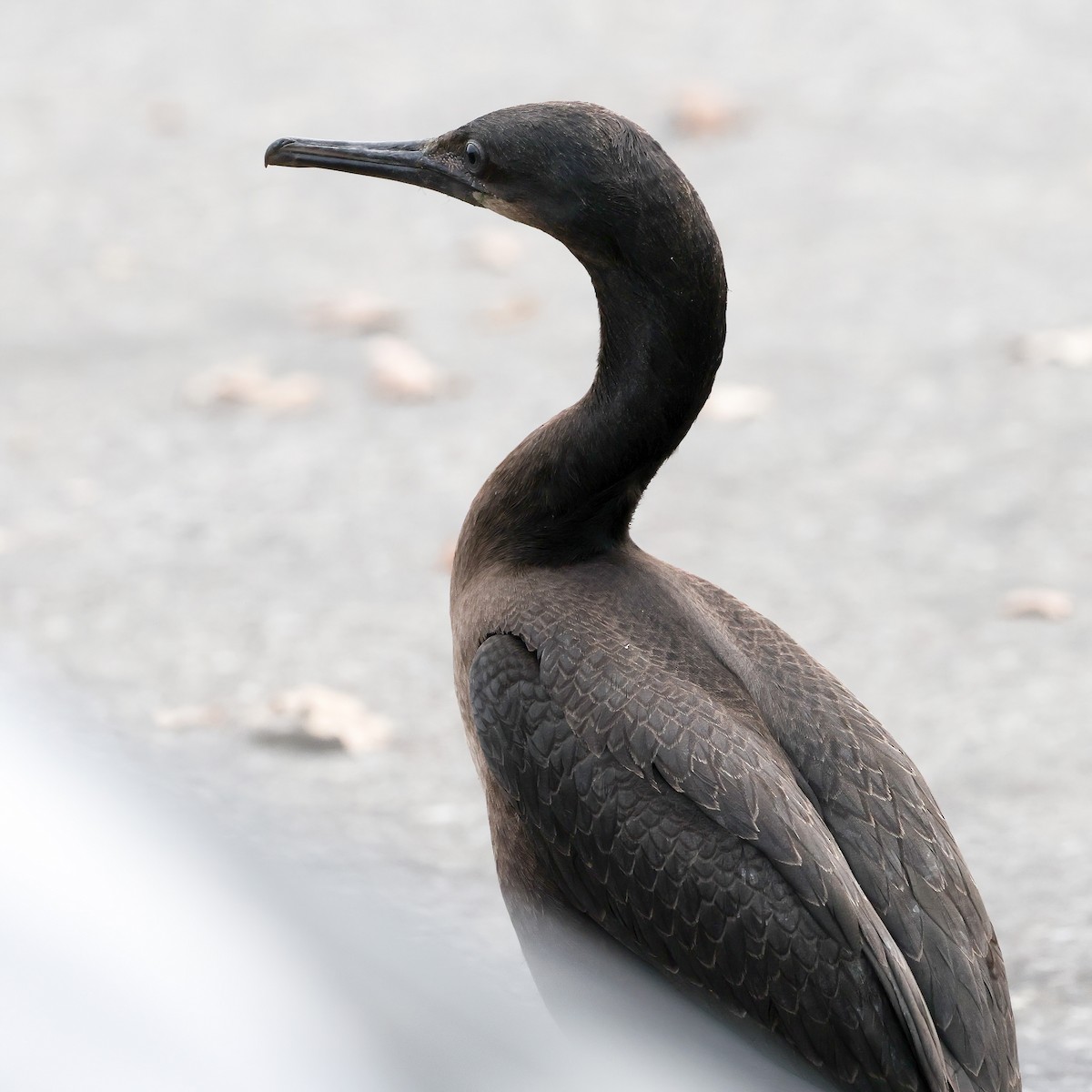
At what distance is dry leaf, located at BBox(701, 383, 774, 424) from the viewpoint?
6082mm

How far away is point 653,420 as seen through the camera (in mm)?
3029

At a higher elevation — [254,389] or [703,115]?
[703,115]

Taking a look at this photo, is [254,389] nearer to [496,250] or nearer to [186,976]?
[496,250]

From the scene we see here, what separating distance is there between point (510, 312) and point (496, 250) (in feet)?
1.70

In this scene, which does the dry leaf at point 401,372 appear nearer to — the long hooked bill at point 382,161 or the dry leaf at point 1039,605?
the dry leaf at point 1039,605

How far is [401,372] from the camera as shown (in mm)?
6328

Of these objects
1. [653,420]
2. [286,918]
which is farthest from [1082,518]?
[286,918]

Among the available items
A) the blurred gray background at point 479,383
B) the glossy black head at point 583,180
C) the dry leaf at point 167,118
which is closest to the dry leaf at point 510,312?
the blurred gray background at point 479,383

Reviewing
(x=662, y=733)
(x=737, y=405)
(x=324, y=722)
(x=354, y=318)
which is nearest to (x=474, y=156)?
(x=662, y=733)

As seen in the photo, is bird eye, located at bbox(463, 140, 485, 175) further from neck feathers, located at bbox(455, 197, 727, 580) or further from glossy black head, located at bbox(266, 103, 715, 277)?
neck feathers, located at bbox(455, 197, 727, 580)

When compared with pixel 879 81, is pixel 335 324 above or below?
below

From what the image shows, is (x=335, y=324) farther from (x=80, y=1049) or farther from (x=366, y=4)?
(x=80, y=1049)

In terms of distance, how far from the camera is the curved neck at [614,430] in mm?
2916

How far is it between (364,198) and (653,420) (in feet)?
16.4
